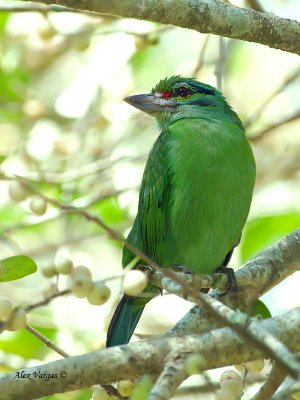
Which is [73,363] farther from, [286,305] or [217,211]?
[286,305]

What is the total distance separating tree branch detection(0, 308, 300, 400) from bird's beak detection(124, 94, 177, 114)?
285 centimetres

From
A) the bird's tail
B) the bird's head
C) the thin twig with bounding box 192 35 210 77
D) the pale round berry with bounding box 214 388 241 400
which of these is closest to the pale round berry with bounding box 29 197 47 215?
the bird's tail

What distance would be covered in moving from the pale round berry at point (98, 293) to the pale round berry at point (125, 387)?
0.33 meters

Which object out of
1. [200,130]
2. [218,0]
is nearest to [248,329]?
[218,0]

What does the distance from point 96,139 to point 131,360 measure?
4460 millimetres

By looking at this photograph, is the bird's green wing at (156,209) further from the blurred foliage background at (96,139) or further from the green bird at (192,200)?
the blurred foliage background at (96,139)

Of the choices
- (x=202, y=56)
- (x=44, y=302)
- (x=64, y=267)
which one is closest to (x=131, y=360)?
(x=44, y=302)

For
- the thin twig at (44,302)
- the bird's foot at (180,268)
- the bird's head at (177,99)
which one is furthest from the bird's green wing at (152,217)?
the thin twig at (44,302)

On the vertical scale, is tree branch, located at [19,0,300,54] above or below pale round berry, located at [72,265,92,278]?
above

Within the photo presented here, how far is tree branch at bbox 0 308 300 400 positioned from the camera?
2662 mm

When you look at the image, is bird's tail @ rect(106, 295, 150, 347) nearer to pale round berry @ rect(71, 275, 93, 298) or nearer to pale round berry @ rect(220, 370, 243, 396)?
pale round berry @ rect(71, 275, 93, 298)

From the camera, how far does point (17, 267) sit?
3.14 metres

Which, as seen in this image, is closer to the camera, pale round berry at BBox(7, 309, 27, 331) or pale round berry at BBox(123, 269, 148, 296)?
pale round berry at BBox(7, 309, 27, 331)

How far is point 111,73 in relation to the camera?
260 inches
